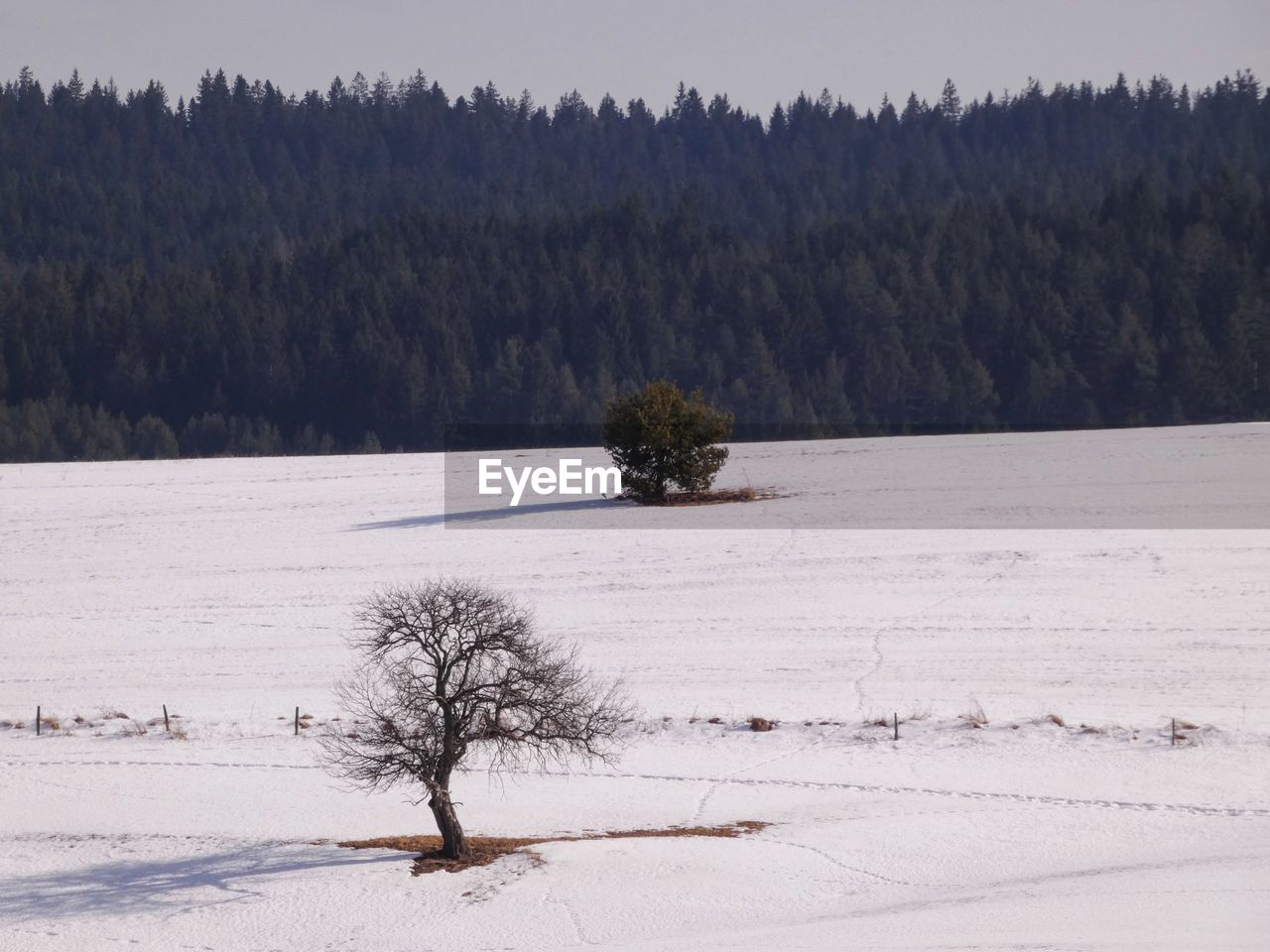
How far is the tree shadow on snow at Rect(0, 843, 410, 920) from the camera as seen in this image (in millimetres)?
14051

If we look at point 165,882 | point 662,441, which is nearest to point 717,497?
point 662,441

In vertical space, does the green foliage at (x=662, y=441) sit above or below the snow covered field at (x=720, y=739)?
above

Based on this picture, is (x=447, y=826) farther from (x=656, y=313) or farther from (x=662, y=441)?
(x=656, y=313)

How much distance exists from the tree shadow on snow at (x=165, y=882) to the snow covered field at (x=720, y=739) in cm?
5

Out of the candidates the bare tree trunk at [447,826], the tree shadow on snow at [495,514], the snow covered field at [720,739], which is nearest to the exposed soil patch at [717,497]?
the tree shadow on snow at [495,514]

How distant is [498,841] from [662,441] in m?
21.5

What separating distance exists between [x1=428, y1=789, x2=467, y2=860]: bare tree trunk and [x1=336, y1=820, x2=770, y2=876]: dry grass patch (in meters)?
0.09

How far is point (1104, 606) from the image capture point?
24.6 meters

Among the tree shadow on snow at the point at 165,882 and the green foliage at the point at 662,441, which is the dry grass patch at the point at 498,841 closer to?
the tree shadow on snow at the point at 165,882

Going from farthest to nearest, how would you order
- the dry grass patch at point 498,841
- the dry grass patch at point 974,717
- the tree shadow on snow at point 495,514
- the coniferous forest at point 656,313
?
1. the coniferous forest at point 656,313
2. the tree shadow on snow at point 495,514
3. the dry grass patch at point 974,717
4. the dry grass patch at point 498,841

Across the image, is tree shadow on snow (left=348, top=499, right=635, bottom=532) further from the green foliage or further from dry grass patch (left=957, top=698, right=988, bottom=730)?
dry grass patch (left=957, top=698, right=988, bottom=730)

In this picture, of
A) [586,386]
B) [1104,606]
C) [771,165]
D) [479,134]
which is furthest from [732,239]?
[1104,606]

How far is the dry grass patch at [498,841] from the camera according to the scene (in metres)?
14.8

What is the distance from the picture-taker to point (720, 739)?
61.1 feet
